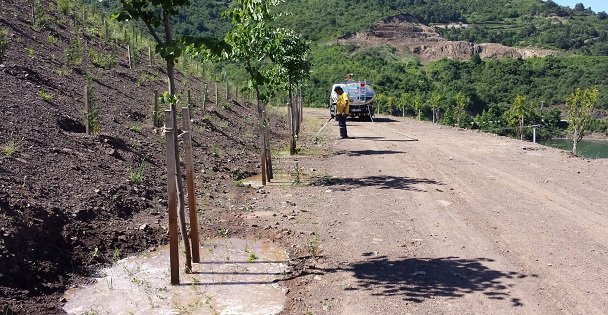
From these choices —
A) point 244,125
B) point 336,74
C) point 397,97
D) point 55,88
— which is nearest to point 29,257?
point 55,88

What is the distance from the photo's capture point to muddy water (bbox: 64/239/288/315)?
5.73 m

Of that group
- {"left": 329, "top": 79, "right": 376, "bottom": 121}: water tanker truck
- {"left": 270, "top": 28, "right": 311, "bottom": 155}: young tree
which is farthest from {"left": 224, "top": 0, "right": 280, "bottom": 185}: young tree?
{"left": 329, "top": 79, "right": 376, "bottom": 121}: water tanker truck

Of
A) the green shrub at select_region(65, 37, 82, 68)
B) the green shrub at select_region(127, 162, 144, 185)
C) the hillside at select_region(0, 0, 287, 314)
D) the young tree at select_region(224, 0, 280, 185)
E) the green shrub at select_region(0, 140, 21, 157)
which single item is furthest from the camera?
the green shrub at select_region(65, 37, 82, 68)

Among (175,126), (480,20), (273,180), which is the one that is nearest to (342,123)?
(273,180)

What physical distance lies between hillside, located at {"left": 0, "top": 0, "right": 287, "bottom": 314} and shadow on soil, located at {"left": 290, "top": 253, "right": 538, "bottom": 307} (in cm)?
258

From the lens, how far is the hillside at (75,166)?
6.43m

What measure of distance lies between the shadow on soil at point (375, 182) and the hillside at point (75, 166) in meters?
1.81

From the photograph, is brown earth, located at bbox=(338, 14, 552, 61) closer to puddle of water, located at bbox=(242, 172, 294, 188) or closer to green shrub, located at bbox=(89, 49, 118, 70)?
green shrub, located at bbox=(89, 49, 118, 70)

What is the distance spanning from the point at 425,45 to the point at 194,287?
97545 millimetres

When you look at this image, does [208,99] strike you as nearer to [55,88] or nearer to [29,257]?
[55,88]

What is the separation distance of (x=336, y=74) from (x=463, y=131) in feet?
140

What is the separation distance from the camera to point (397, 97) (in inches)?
2189

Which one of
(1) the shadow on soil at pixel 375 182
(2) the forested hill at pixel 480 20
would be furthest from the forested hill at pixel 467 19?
(1) the shadow on soil at pixel 375 182

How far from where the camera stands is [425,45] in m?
99.2
